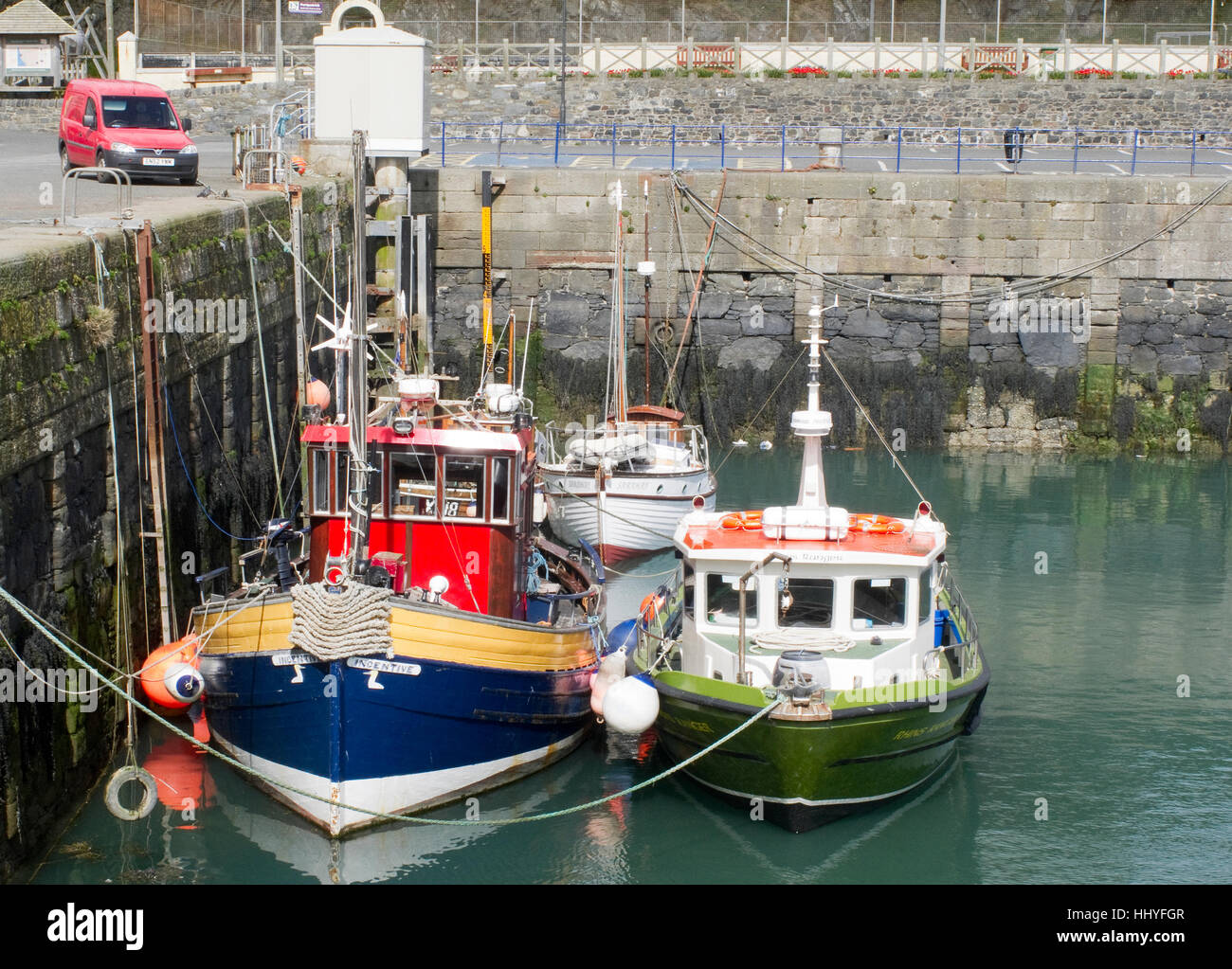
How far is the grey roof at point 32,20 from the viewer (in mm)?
41312

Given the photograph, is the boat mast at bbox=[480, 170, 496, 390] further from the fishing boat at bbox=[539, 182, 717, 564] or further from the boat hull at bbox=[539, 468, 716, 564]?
the boat hull at bbox=[539, 468, 716, 564]

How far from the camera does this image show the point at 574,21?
4878 centimetres

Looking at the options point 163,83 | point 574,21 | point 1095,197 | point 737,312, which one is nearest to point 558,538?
point 737,312

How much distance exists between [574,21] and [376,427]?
3933 centimetres

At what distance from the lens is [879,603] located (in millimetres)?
11805

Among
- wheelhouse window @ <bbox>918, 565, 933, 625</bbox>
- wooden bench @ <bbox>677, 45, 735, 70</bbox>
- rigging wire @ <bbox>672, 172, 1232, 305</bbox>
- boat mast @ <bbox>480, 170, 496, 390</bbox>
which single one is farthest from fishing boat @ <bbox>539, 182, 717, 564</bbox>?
wooden bench @ <bbox>677, 45, 735, 70</bbox>

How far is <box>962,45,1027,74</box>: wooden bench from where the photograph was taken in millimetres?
39000

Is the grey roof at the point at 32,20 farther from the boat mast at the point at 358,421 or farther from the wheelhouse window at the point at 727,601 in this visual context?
the wheelhouse window at the point at 727,601

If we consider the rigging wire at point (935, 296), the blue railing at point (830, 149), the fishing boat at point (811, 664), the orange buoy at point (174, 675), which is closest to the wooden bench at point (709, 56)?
the blue railing at point (830, 149)

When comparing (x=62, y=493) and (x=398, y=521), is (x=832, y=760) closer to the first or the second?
(x=398, y=521)

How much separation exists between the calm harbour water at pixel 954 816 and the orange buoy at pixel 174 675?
77cm

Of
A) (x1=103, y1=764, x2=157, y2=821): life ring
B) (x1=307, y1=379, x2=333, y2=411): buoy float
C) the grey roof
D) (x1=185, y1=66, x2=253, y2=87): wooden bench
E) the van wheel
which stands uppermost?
the grey roof

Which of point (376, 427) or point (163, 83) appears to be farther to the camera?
point (163, 83)

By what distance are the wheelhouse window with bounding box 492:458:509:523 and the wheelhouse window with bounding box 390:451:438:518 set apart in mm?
458
